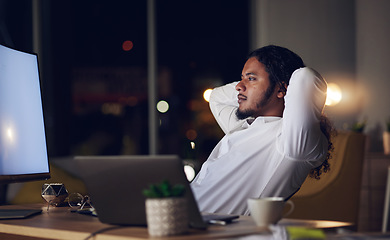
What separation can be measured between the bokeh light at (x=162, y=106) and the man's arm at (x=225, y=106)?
389cm

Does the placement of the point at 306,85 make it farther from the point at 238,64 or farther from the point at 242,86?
the point at 238,64

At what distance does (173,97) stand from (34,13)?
6.67 feet

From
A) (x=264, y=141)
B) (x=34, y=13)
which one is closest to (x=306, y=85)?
(x=264, y=141)

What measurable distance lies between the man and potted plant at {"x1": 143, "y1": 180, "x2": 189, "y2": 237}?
0.85 meters

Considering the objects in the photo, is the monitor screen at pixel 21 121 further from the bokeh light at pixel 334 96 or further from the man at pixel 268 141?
the bokeh light at pixel 334 96

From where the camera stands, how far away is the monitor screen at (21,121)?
1598 mm

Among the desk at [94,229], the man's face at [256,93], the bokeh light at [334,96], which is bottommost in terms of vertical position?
the desk at [94,229]

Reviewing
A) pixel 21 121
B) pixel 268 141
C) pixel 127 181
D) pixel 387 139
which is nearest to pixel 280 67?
pixel 268 141

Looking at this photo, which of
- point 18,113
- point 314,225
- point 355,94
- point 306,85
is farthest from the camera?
point 355,94

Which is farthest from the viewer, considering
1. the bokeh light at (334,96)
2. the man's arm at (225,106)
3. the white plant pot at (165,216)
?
the bokeh light at (334,96)

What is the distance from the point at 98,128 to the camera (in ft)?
23.4

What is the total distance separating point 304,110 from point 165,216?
90cm

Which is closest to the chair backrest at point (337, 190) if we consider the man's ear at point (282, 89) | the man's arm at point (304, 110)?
the man's ear at point (282, 89)

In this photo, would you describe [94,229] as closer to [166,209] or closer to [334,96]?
[166,209]
